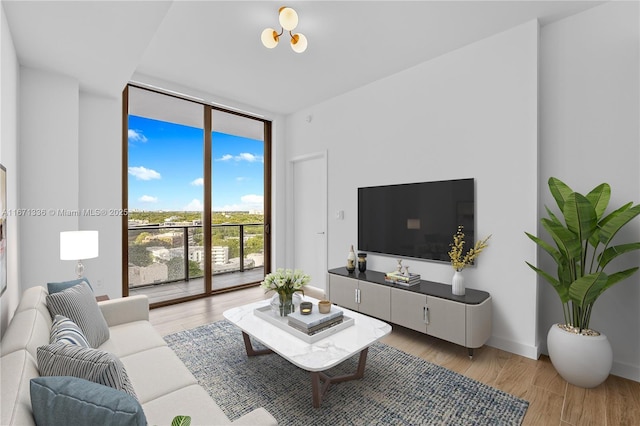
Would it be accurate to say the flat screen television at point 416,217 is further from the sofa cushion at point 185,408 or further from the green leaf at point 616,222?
the sofa cushion at point 185,408

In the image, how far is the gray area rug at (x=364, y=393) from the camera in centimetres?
189

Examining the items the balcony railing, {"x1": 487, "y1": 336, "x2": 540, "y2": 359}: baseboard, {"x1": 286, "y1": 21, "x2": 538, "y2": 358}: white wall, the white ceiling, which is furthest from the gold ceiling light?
{"x1": 487, "y1": 336, "x2": 540, "y2": 359}: baseboard

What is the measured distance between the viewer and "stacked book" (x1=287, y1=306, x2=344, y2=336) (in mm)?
2119

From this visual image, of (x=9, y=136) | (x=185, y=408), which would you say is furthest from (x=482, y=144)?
(x=9, y=136)

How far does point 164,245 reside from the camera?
4.27 metres

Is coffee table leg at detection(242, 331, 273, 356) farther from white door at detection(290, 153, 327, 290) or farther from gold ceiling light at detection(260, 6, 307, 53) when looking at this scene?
gold ceiling light at detection(260, 6, 307, 53)

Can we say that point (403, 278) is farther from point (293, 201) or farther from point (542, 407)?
point (293, 201)

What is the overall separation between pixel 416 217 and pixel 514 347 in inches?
57.5

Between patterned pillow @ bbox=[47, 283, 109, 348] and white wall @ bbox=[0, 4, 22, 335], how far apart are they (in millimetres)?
253

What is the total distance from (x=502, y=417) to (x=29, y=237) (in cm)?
399

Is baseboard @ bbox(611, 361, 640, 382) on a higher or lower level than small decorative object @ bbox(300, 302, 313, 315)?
lower

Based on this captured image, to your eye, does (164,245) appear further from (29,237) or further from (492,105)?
(492,105)

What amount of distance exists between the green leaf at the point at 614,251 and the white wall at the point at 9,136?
12.5 ft

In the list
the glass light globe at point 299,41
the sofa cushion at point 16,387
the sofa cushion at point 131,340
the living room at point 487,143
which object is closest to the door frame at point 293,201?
the living room at point 487,143
